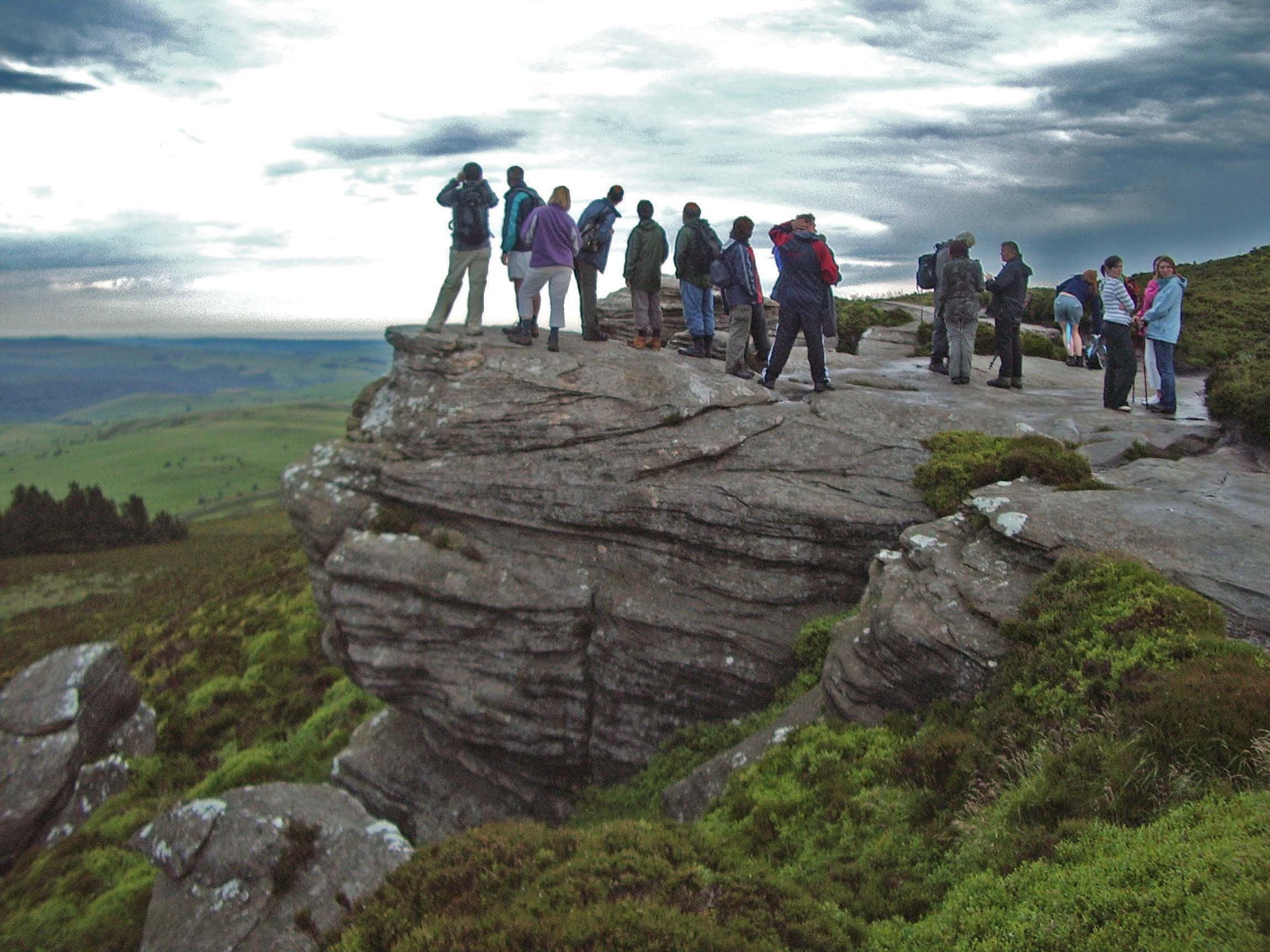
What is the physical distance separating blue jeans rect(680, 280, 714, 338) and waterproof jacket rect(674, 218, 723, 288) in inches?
21.8

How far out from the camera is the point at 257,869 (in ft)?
53.3

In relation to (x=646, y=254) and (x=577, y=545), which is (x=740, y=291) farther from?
(x=577, y=545)

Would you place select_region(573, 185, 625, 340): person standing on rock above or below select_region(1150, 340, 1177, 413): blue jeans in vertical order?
above

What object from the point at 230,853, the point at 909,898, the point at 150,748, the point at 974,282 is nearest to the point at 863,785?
the point at 909,898

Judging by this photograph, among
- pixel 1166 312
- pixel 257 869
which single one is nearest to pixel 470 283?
pixel 257 869

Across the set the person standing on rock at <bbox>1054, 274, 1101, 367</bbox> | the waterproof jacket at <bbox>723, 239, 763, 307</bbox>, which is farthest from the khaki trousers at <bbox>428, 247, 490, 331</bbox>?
the person standing on rock at <bbox>1054, 274, 1101, 367</bbox>

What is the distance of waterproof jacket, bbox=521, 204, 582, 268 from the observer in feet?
67.5

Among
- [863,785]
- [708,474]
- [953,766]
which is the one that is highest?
[708,474]

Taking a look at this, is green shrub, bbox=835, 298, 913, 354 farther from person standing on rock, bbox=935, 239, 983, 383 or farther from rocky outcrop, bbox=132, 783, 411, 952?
rocky outcrop, bbox=132, 783, 411, 952

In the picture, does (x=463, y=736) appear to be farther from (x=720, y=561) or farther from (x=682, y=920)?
(x=682, y=920)

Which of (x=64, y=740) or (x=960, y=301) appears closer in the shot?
(x=960, y=301)

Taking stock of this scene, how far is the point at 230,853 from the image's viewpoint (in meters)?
16.5

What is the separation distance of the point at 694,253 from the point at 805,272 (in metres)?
3.87

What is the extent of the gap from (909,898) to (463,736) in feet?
40.9
